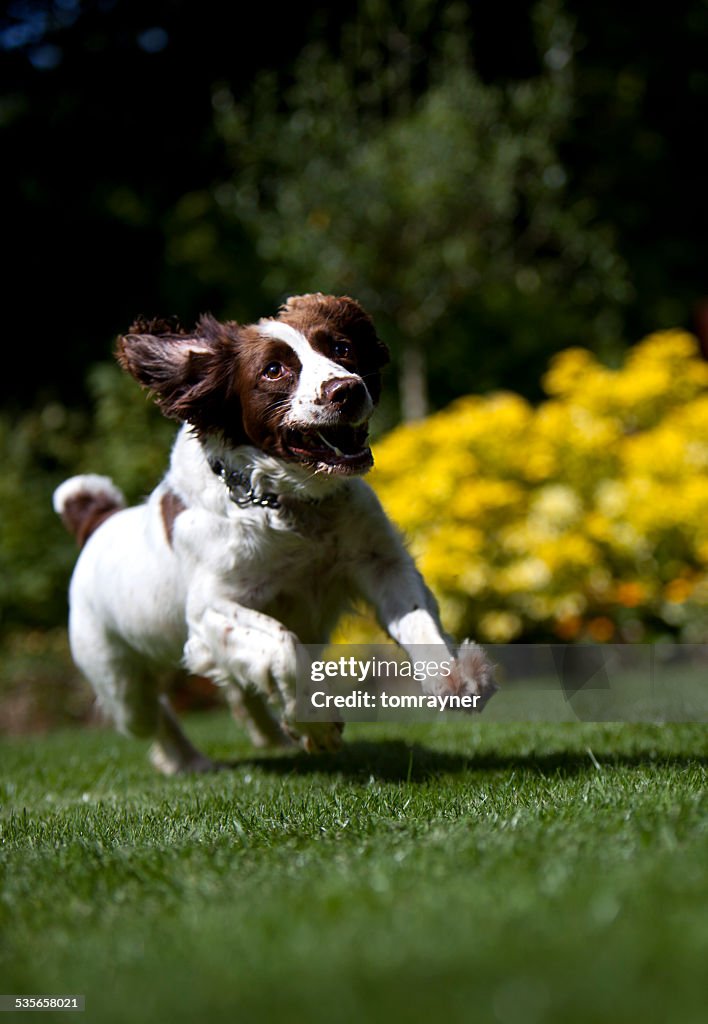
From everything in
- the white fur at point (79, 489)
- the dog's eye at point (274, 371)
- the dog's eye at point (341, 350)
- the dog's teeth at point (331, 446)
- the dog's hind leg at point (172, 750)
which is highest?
the dog's eye at point (341, 350)

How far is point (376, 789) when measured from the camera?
310 cm

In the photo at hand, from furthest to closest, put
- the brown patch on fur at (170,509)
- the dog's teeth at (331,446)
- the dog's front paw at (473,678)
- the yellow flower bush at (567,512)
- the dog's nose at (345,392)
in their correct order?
the yellow flower bush at (567,512)
the brown patch on fur at (170,509)
the dog's teeth at (331,446)
the dog's nose at (345,392)
the dog's front paw at (473,678)

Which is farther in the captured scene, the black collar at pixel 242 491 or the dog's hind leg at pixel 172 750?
the dog's hind leg at pixel 172 750

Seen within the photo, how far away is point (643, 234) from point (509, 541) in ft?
24.0

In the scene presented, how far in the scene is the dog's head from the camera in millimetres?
3193

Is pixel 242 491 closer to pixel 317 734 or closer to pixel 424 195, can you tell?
pixel 317 734

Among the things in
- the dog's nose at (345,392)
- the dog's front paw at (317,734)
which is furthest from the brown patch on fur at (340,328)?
the dog's front paw at (317,734)

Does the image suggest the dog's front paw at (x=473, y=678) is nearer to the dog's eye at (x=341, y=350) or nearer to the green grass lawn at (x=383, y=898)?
the green grass lawn at (x=383, y=898)

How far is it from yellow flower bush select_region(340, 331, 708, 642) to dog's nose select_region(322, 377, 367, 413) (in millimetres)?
3427

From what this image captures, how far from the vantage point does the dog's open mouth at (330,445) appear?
3207 millimetres

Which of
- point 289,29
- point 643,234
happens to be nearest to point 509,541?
point 643,234

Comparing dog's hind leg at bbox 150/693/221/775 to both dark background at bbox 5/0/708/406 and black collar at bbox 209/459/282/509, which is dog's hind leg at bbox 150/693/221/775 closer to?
black collar at bbox 209/459/282/509

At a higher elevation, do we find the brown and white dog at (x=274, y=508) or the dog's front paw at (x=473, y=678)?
the brown and white dog at (x=274, y=508)

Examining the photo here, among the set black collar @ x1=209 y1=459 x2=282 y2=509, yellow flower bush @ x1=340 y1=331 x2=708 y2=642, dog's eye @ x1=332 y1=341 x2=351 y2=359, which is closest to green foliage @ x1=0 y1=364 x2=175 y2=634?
yellow flower bush @ x1=340 y1=331 x2=708 y2=642
